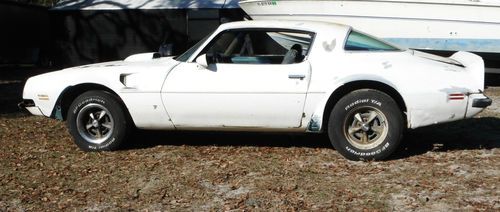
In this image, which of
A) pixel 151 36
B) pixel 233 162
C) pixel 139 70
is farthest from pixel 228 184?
pixel 151 36

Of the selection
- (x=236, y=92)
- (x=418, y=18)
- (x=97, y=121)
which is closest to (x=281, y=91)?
(x=236, y=92)

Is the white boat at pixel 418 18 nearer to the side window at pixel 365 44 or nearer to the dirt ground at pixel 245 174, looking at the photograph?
the dirt ground at pixel 245 174

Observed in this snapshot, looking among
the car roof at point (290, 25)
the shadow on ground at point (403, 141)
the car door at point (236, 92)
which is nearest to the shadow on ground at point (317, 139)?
the shadow on ground at point (403, 141)

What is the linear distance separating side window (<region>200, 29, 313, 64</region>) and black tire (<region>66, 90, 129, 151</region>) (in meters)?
1.08

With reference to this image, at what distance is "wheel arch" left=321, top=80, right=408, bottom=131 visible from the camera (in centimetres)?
568

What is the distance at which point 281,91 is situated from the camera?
569 centimetres

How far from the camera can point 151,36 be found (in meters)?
15.2

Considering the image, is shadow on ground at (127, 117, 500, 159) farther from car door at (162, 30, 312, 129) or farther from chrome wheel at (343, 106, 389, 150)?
car door at (162, 30, 312, 129)

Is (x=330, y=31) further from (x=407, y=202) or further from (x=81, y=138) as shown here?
(x=81, y=138)

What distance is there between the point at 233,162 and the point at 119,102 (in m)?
1.35

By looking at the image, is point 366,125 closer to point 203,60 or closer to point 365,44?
point 365,44

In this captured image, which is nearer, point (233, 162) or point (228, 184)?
point (228, 184)

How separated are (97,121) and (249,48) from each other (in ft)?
5.79

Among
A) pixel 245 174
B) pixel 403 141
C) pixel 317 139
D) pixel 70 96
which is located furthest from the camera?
pixel 317 139
